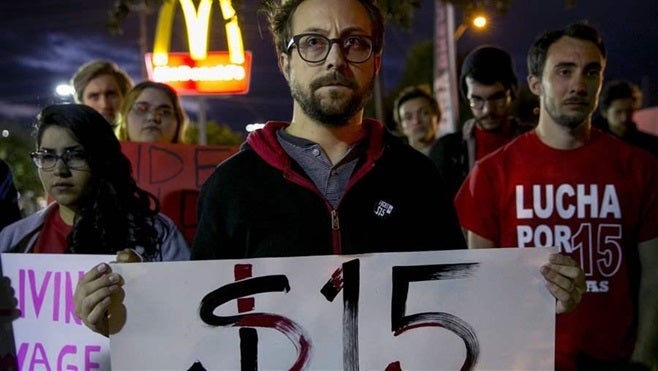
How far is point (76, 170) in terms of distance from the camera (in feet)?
8.91

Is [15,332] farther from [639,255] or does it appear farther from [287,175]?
[639,255]

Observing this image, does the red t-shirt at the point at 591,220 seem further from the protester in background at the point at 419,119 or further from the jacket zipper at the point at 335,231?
the protester in background at the point at 419,119

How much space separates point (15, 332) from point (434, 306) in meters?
1.40

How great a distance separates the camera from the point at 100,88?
461cm

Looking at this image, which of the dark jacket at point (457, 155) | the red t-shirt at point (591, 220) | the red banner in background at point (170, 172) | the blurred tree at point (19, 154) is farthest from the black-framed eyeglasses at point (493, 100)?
the blurred tree at point (19, 154)

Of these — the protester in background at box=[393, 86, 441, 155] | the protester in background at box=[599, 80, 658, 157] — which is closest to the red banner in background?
the protester in background at box=[393, 86, 441, 155]

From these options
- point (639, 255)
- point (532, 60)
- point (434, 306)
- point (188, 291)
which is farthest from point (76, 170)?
point (639, 255)

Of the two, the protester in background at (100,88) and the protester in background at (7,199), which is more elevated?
the protester in background at (100,88)

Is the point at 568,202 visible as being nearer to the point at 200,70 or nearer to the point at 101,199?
the point at 101,199

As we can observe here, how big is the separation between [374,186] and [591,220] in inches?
43.0

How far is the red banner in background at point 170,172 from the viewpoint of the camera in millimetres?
4031

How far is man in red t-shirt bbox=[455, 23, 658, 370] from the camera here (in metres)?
2.80

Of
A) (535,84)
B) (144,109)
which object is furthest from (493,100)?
(144,109)

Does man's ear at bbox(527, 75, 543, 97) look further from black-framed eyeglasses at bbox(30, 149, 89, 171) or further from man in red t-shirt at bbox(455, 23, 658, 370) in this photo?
black-framed eyeglasses at bbox(30, 149, 89, 171)
